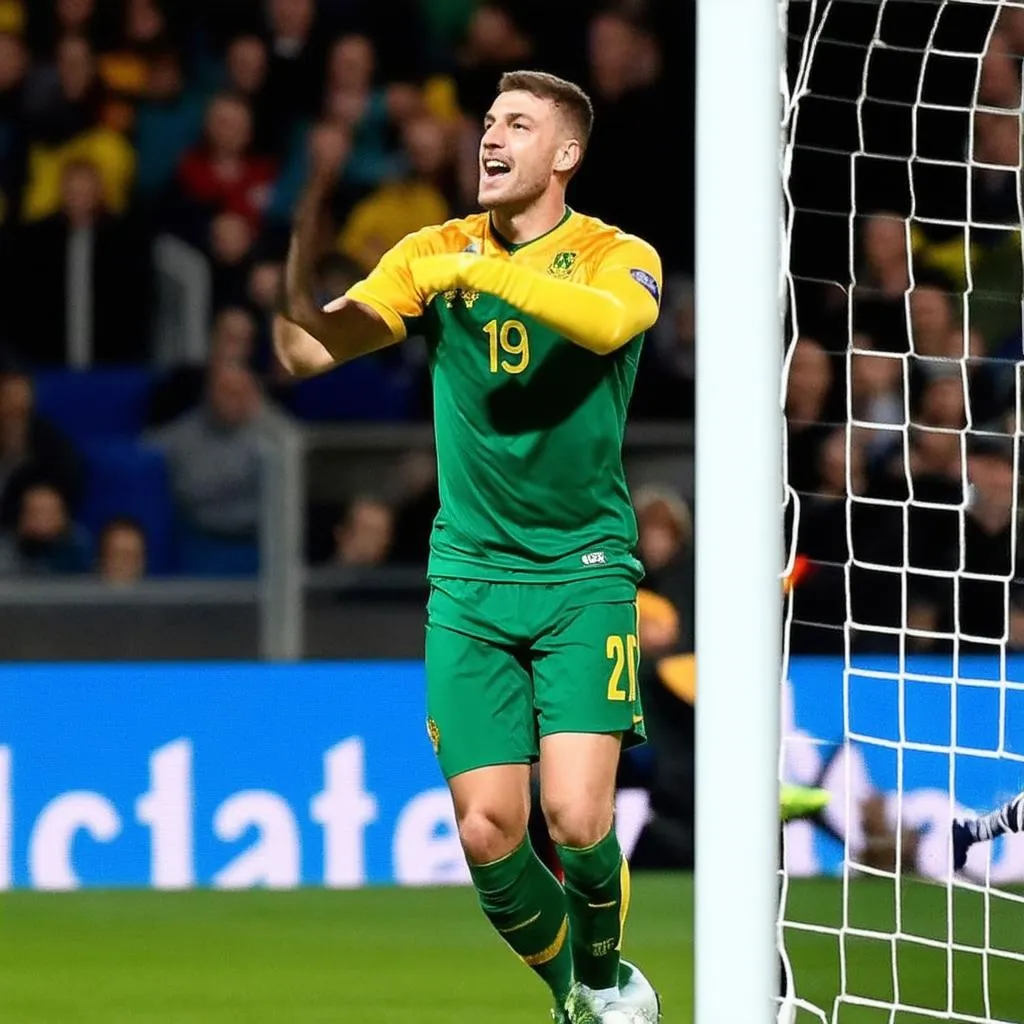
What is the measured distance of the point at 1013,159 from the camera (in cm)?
756

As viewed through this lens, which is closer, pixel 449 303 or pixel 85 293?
pixel 449 303

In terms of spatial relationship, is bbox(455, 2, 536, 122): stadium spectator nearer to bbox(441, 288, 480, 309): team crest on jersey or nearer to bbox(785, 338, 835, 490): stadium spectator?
bbox(785, 338, 835, 490): stadium spectator

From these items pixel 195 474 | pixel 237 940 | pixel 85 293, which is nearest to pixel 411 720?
pixel 237 940

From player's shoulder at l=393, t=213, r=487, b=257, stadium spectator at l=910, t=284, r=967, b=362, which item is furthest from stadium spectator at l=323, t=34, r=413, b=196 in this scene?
player's shoulder at l=393, t=213, r=487, b=257

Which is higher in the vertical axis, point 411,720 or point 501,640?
point 501,640

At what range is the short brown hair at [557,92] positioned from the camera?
402 centimetres

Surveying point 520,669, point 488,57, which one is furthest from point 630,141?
point 520,669

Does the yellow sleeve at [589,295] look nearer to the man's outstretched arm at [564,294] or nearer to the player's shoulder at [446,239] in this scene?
the man's outstretched arm at [564,294]

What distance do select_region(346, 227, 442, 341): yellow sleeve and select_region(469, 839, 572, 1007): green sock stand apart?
985mm

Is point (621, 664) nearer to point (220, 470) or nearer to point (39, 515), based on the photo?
point (220, 470)

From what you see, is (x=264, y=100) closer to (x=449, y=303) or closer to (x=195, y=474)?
(x=195, y=474)

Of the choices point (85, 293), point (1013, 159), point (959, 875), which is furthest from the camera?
point (85, 293)

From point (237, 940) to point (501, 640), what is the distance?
7.16ft

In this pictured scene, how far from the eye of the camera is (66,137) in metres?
8.88
